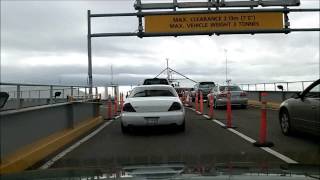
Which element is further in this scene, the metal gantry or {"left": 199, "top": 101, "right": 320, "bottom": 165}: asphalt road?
the metal gantry

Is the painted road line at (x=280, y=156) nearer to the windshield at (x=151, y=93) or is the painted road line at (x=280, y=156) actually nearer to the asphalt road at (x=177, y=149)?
the asphalt road at (x=177, y=149)

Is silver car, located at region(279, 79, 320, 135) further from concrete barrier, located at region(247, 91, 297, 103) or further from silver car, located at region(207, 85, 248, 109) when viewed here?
silver car, located at region(207, 85, 248, 109)

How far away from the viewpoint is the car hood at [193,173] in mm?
4773

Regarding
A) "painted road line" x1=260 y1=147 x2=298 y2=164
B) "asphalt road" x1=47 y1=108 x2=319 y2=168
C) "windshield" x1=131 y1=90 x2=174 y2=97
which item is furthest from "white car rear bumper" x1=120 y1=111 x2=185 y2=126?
"painted road line" x1=260 y1=147 x2=298 y2=164

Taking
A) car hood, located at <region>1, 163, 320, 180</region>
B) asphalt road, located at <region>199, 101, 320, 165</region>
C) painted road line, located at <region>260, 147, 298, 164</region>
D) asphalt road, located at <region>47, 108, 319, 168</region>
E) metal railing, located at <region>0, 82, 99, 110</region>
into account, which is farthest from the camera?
metal railing, located at <region>0, 82, 99, 110</region>

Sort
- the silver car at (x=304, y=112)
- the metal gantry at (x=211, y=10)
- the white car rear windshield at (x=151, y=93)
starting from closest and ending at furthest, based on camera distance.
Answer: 1. the silver car at (x=304, y=112)
2. the white car rear windshield at (x=151, y=93)
3. the metal gantry at (x=211, y=10)

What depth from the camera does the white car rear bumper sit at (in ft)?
49.3

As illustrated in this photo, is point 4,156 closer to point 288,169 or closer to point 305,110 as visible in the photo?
point 288,169

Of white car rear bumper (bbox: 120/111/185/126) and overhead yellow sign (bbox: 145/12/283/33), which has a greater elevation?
overhead yellow sign (bbox: 145/12/283/33)

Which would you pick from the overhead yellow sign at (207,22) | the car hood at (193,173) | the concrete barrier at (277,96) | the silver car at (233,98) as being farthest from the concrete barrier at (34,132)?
the concrete barrier at (277,96)

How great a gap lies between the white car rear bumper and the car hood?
9281mm

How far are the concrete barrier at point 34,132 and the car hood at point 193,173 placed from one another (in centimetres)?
404

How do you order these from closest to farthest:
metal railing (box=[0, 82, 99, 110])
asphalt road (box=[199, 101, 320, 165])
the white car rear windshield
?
1. asphalt road (box=[199, 101, 320, 165])
2. metal railing (box=[0, 82, 99, 110])
3. the white car rear windshield

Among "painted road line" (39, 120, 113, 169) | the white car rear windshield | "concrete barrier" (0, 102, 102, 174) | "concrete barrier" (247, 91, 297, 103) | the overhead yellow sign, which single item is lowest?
"painted road line" (39, 120, 113, 169)
